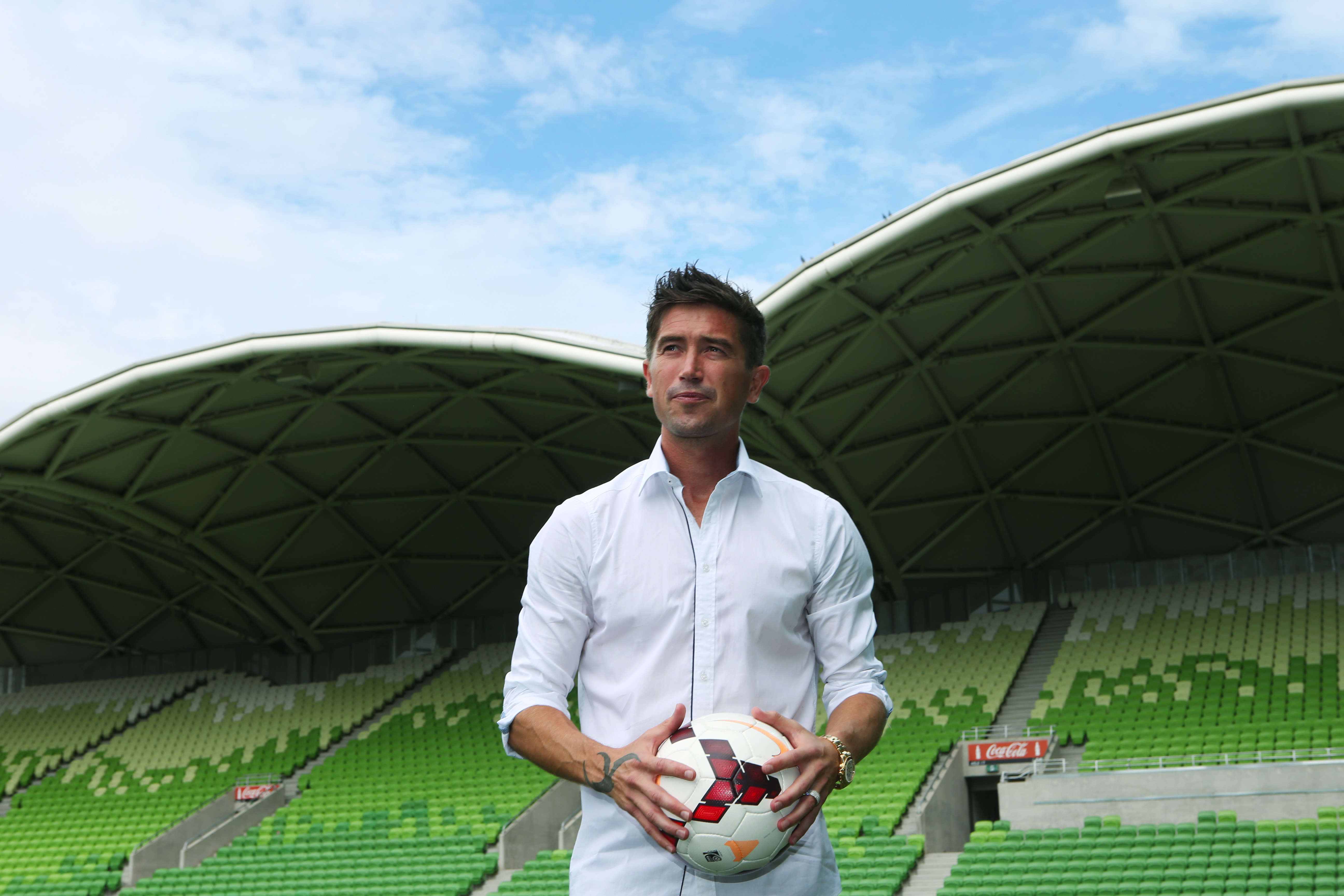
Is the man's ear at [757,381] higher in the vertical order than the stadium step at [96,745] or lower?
lower

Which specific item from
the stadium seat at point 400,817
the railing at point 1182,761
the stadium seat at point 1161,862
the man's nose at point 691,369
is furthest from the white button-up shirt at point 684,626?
the railing at point 1182,761

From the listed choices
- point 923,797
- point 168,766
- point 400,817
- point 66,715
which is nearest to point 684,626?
point 923,797

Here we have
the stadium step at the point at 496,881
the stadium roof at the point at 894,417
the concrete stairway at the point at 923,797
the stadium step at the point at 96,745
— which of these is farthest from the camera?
the stadium step at the point at 96,745

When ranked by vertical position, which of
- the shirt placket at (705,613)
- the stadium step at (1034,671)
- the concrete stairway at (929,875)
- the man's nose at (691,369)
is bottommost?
the shirt placket at (705,613)

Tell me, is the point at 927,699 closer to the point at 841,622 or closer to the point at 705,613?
the point at 841,622

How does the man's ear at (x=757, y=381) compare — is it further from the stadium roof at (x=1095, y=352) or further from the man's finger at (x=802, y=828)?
the stadium roof at (x=1095, y=352)

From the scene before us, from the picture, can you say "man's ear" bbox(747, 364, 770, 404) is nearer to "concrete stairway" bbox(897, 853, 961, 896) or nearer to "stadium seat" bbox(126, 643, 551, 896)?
"concrete stairway" bbox(897, 853, 961, 896)

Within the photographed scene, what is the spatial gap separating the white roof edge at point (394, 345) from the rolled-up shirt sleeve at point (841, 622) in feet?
65.0

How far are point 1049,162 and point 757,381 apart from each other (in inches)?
678

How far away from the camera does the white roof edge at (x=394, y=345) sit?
24.4 meters

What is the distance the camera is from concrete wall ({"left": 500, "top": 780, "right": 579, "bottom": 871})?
27.7 meters

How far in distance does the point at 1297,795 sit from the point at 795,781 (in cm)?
2271

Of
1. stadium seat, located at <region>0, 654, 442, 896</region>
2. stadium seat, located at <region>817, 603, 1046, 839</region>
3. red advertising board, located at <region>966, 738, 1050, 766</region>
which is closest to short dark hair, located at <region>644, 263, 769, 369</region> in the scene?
stadium seat, located at <region>817, 603, 1046, 839</region>

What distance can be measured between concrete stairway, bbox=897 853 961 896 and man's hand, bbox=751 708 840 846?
19.9m
